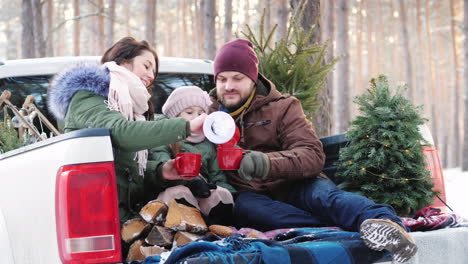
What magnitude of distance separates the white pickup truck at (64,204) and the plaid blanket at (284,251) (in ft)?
0.72

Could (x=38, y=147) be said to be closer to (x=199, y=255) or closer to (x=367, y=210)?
(x=199, y=255)

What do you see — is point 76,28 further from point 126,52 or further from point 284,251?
point 284,251

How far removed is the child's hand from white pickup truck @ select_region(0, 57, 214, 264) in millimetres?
782

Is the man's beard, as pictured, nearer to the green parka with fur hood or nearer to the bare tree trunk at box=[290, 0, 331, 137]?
the green parka with fur hood

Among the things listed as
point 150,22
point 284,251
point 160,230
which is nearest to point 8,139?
point 160,230

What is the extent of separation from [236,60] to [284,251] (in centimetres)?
164

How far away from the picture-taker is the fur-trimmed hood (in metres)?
2.89

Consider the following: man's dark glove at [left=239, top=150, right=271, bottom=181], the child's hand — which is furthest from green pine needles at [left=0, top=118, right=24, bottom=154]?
man's dark glove at [left=239, top=150, right=271, bottom=181]

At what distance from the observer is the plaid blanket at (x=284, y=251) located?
7.43ft

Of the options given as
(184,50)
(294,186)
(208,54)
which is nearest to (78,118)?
(294,186)

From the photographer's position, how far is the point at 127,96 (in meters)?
2.94

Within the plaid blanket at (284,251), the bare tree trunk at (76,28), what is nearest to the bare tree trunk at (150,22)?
the bare tree trunk at (76,28)

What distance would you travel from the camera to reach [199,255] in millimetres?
2260

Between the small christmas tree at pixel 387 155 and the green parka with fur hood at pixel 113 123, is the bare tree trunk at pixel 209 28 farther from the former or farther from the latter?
the green parka with fur hood at pixel 113 123
